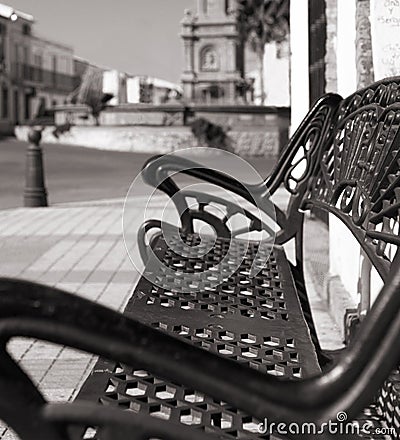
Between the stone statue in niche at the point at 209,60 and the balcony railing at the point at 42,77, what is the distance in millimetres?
18538

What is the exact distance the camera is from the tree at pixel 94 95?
30.7 m

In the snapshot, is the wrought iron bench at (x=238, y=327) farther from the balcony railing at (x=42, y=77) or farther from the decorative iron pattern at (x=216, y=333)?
the balcony railing at (x=42, y=77)

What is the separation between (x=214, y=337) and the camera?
87.7 inches

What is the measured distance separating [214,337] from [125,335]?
4.17 feet

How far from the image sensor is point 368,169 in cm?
246

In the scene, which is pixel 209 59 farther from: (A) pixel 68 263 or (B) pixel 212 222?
(B) pixel 212 222

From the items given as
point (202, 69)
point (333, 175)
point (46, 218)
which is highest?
point (202, 69)

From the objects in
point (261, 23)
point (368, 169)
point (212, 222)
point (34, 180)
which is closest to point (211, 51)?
point (261, 23)

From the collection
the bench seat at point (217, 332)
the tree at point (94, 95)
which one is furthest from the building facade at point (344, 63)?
the tree at point (94, 95)

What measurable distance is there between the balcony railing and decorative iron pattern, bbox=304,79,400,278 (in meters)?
57.3

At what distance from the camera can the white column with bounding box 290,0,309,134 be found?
6.46 meters

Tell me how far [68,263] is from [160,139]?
20.2 m

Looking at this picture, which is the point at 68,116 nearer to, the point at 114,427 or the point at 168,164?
the point at 168,164

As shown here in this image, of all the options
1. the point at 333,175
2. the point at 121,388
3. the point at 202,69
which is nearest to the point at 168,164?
the point at 333,175
